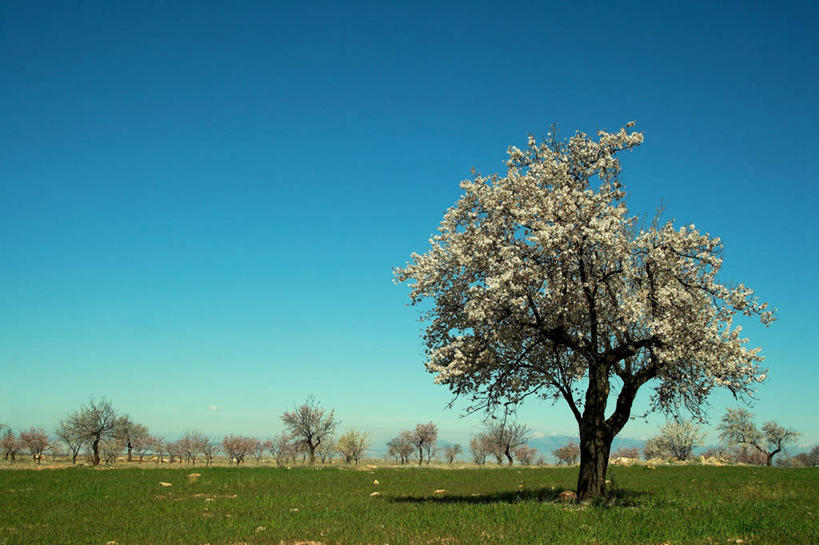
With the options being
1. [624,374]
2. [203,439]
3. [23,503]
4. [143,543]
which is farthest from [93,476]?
[203,439]

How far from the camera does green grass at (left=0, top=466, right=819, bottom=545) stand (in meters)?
16.7

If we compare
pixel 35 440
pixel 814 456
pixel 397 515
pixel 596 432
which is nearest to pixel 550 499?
pixel 596 432

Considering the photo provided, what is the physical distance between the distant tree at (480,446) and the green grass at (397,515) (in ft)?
308

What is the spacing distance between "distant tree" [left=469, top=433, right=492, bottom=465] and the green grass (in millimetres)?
93825

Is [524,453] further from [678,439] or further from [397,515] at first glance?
[397,515]

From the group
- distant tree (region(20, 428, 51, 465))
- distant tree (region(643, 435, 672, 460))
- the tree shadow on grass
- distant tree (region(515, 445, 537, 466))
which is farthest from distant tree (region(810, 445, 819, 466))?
distant tree (region(20, 428, 51, 465))

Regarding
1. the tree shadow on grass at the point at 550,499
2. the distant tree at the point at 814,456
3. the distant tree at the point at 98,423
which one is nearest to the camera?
the tree shadow on grass at the point at 550,499

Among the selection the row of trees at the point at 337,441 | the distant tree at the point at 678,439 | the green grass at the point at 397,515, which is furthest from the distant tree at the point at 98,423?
the distant tree at the point at 678,439

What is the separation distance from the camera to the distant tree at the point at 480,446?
12862cm

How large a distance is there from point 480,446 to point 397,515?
4731 inches

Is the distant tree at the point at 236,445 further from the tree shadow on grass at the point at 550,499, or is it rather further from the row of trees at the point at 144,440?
the tree shadow on grass at the point at 550,499

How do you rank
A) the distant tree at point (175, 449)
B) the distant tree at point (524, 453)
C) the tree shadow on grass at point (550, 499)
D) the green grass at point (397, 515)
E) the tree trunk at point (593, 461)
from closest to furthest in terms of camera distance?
the green grass at point (397, 515)
the tree shadow on grass at point (550, 499)
the tree trunk at point (593, 461)
the distant tree at point (524, 453)
the distant tree at point (175, 449)

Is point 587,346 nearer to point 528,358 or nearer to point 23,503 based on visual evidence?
point 528,358

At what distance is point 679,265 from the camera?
23.5m
